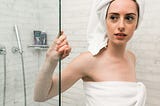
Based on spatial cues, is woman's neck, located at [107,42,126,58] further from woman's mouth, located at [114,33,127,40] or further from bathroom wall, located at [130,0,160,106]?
bathroom wall, located at [130,0,160,106]

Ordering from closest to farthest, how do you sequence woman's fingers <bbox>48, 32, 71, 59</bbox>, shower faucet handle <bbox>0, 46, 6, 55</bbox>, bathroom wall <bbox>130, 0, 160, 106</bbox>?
woman's fingers <bbox>48, 32, 71, 59</bbox> < bathroom wall <bbox>130, 0, 160, 106</bbox> < shower faucet handle <bbox>0, 46, 6, 55</bbox>

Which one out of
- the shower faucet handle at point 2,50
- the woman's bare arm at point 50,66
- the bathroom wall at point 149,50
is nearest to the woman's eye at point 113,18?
the woman's bare arm at point 50,66

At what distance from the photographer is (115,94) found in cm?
90

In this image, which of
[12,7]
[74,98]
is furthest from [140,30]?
[12,7]

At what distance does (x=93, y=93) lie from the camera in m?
0.93

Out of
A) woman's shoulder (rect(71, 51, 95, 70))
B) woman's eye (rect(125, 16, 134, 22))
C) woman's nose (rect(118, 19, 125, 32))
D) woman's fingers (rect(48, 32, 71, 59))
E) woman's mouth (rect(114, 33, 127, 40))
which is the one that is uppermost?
woman's eye (rect(125, 16, 134, 22))

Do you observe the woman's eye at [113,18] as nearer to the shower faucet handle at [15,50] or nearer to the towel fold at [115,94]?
the towel fold at [115,94]

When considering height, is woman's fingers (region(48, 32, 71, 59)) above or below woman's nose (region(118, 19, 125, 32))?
below

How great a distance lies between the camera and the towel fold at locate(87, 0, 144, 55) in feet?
3.03

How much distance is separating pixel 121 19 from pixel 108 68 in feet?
0.75

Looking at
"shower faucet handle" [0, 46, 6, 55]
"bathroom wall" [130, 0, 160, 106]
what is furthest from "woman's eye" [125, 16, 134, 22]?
"shower faucet handle" [0, 46, 6, 55]

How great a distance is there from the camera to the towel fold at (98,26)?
0.92 meters

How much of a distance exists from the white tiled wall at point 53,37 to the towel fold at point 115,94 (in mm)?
349

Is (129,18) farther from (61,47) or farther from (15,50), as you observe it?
(15,50)
